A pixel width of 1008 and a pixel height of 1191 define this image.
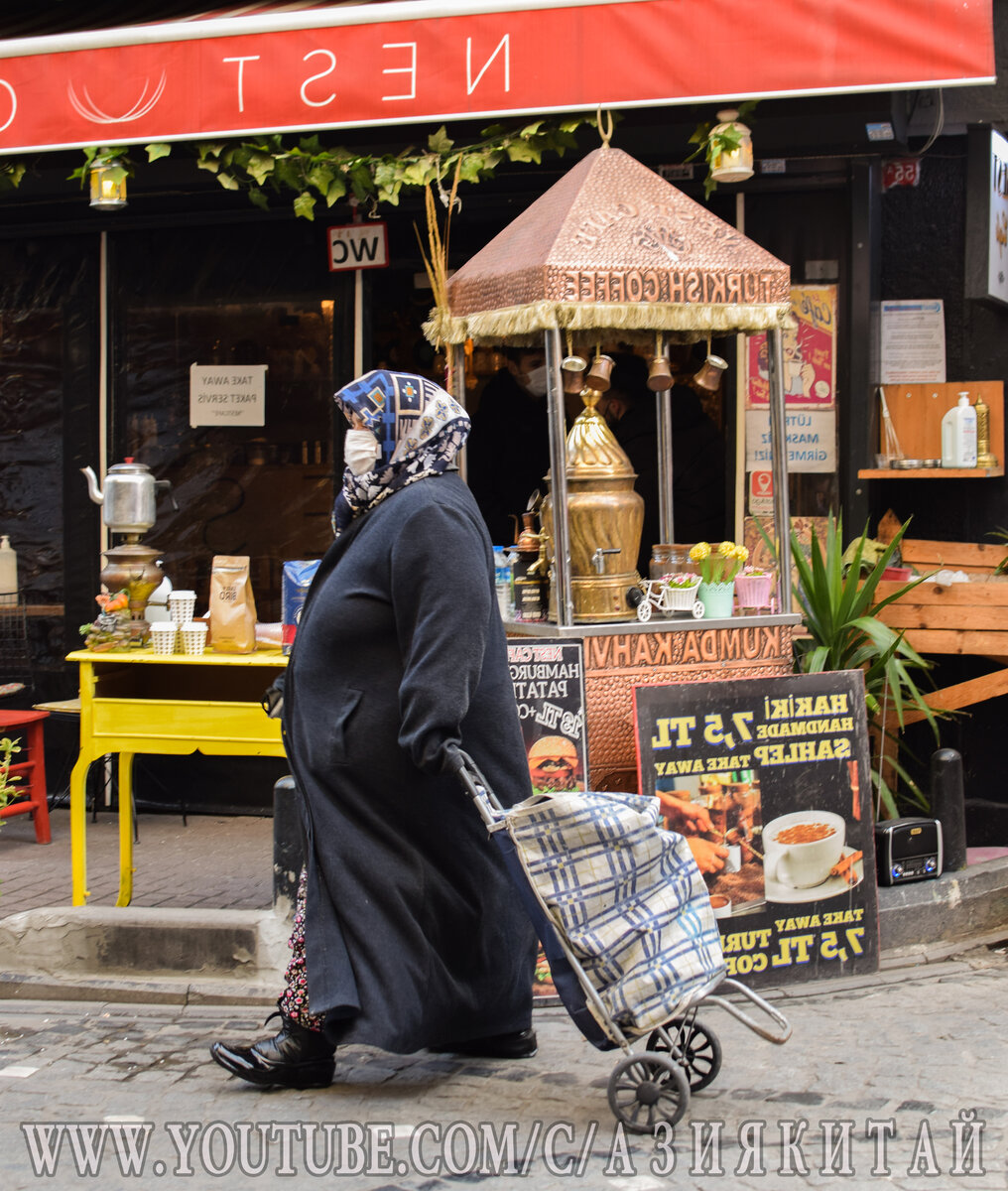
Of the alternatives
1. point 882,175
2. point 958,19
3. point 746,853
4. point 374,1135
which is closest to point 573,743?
point 746,853

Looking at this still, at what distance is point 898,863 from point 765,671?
3.00 ft

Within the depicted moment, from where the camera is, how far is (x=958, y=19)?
5.29 meters

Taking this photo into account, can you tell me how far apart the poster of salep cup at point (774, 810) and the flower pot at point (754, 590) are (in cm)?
45

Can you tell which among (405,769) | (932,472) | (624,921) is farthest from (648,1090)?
(932,472)

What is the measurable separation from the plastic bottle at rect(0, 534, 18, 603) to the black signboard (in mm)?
4039

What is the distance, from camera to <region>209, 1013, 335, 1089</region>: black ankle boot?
3.78m

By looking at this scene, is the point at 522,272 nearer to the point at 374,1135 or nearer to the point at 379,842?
the point at 379,842

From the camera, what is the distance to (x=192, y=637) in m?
5.25

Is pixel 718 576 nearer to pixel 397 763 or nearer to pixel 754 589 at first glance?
pixel 754 589

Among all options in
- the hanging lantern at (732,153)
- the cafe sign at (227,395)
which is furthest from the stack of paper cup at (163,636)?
the hanging lantern at (732,153)

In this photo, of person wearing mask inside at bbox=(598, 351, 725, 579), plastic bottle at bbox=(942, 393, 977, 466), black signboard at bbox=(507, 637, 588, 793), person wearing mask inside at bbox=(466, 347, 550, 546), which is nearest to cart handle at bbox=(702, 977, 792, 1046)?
black signboard at bbox=(507, 637, 588, 793)

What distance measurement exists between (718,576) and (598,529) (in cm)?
49

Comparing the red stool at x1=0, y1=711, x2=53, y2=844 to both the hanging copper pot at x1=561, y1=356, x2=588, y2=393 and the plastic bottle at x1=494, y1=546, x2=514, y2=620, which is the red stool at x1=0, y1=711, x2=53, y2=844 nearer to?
the plastic bottle at x1=494, y1=546, x2=514, y2=620

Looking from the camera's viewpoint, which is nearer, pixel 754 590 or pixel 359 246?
pixel 754 590
